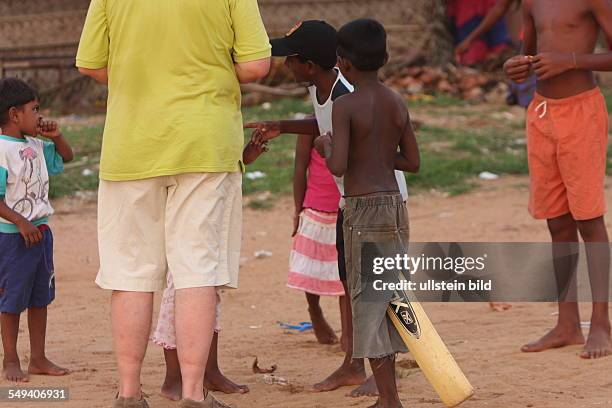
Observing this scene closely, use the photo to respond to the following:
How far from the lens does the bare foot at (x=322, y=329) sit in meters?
5.62

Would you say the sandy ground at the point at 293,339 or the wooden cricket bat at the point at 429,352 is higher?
the wooden cricket bat at the point at 429,352

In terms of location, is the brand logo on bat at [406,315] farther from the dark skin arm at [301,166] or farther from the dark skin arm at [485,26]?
the dark skin arm at [485,26]

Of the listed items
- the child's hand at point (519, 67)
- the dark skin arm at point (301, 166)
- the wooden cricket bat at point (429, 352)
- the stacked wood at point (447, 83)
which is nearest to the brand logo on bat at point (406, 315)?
the wooden cricket bat at point (429, 352)

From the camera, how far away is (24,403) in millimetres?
4477

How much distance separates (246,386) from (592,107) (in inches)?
83.7

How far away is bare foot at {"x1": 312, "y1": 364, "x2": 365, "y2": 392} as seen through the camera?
471 cm

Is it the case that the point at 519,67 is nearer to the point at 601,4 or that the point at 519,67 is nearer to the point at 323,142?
the point at 601,4

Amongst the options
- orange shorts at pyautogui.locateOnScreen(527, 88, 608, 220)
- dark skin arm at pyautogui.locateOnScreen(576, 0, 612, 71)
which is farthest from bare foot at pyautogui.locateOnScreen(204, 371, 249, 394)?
dark skin arm at pyautogui.locateOnScreen(576, 0, 612, 71)

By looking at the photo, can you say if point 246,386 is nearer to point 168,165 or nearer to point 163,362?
point 163,362

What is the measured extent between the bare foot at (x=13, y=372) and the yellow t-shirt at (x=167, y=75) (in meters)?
1.29

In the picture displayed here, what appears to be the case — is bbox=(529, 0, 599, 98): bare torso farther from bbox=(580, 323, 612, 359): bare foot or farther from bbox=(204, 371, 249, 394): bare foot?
bbox=(204, 371, 249, 394): bare foot

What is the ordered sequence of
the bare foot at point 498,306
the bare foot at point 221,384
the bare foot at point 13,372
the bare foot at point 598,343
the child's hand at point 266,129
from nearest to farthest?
the child's hand at point 266,129
the bare foot at point 221,384
the bare foot at point 13,372
the bare foot at point 598,343
the bare foot at point 498,306

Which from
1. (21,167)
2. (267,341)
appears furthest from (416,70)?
(21,167)

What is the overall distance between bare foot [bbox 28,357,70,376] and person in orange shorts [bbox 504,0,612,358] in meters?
2.23
